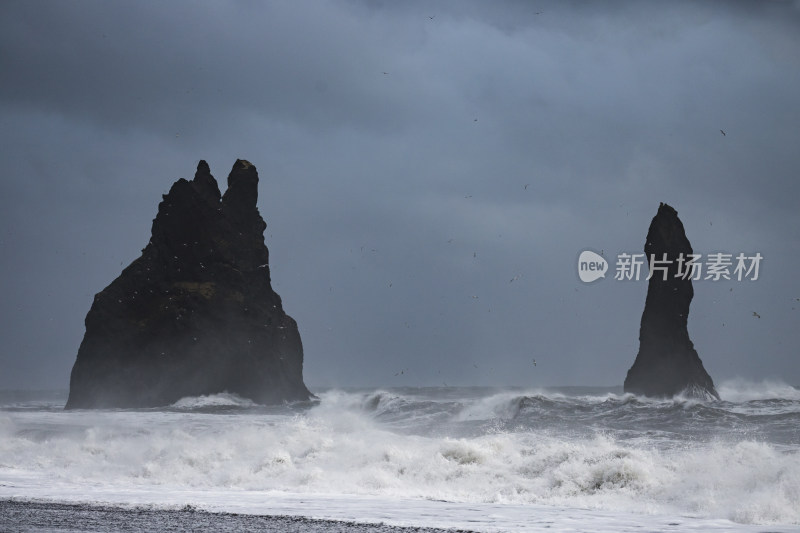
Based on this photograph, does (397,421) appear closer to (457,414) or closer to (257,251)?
(457,414)

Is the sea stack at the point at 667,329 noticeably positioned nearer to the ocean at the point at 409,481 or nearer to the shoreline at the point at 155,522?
the ocean at the point at 409,481

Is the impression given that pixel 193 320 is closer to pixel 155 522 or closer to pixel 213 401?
pixel 213 401

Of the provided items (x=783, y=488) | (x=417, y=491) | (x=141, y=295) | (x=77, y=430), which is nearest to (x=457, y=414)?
(x=77, y=430)

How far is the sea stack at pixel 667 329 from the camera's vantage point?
51.0 m

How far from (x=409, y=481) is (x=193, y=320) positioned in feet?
153

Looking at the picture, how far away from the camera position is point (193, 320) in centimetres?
5975

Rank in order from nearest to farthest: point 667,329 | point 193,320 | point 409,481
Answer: point 409,481 → point 667,329 → point 193,320

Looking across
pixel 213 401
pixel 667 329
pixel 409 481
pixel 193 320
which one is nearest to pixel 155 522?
pixel 409 481

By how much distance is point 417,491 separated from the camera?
14.9 metres

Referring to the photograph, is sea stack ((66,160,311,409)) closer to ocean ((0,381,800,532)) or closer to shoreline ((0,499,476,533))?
ocean ((0,381,800,532))

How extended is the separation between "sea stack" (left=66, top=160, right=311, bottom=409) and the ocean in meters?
31.1

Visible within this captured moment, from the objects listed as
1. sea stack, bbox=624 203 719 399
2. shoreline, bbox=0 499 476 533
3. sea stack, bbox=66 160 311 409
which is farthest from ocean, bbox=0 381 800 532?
sea stack, bbox=66 160 311 409

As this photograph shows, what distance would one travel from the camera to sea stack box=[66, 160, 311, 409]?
5738cm

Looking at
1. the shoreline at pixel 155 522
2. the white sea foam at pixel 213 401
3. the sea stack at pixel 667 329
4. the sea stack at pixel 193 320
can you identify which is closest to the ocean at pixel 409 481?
the shoreline at pixel 155 522
